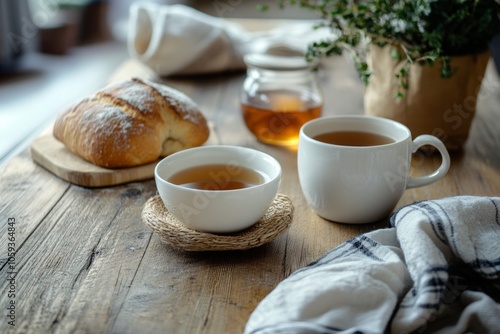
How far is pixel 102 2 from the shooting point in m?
2.86

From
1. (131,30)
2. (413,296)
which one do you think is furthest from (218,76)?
(413,296)

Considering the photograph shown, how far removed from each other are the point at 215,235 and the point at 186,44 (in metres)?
0.88

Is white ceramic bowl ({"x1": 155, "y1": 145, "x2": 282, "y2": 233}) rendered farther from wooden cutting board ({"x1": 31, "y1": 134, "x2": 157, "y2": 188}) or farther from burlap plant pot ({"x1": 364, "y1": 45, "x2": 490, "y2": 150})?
burlap plant pot ({"x1": 364, "y1": 45, "x2": 490, "y2": 150})

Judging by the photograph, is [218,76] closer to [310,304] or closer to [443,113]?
[443,113]

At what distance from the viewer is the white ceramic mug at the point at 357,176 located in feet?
3.08

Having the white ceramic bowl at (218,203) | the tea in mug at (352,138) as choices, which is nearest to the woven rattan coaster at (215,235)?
the white ceramic bowl at (218,203)

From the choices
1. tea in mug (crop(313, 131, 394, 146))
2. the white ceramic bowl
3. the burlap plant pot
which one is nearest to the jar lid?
the burlap plant pot

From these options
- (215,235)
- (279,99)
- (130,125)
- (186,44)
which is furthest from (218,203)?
(186,44)

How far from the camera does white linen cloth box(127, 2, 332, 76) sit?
1.66 meters

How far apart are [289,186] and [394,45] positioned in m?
0.33

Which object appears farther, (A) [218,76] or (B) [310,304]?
(A) [218,76]

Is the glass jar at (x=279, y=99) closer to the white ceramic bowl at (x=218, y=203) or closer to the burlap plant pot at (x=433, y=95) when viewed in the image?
the burlap plant pot at (x=433, y=95)

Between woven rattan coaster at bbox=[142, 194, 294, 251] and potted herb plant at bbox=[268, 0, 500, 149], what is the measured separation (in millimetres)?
372

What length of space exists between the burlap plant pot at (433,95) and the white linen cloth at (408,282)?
1.27 feet
